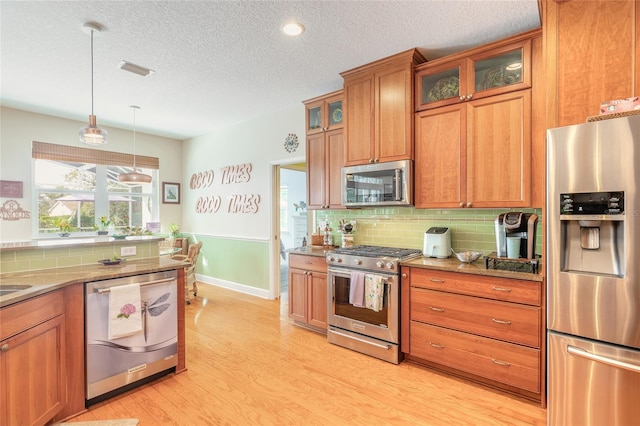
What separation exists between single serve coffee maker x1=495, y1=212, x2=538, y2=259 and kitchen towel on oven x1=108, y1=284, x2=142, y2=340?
2.76 m

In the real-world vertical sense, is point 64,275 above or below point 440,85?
below

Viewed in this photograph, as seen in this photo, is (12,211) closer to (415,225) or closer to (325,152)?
(325,152)

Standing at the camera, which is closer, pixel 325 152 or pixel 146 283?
pixel 146 283

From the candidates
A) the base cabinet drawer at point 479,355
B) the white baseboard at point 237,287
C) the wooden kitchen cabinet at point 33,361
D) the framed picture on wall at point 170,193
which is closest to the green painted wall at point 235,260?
the white baseboard at point 237,287

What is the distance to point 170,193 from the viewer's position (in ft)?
20.3

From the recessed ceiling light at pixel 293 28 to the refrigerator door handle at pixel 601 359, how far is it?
282 centimetres

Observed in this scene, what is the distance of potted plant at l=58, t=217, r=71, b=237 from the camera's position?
462 cm

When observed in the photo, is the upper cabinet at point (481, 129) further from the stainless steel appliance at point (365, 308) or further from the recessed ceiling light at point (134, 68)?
the recessed ceiling light at point (134, 68)

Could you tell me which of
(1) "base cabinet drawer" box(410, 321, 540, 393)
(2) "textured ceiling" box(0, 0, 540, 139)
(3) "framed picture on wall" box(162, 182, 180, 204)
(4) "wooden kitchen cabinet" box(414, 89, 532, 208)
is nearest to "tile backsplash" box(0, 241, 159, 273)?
(2) "textured ceiling" box(0, 0, 540, 139)

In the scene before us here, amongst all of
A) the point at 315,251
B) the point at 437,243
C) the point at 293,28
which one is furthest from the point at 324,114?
the point at 437,243

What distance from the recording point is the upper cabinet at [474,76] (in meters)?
2.48

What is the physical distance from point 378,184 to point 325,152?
90cm

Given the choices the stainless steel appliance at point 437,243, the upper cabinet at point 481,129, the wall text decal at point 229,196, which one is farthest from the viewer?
the wall text decal at point 229,196

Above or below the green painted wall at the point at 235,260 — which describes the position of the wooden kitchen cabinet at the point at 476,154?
above
